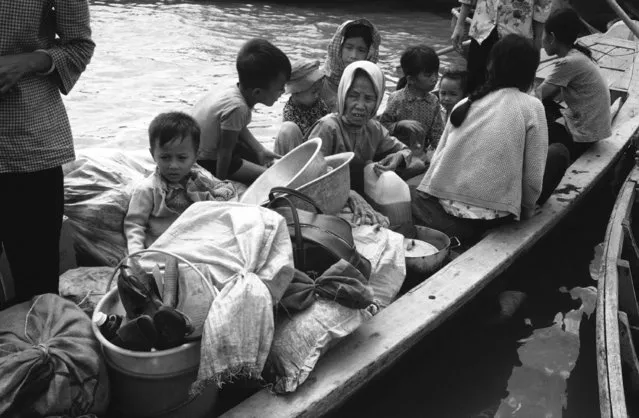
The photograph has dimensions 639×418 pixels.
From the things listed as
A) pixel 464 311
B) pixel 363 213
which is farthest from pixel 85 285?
pixel 464 311

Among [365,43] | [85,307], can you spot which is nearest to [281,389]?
[85,307]

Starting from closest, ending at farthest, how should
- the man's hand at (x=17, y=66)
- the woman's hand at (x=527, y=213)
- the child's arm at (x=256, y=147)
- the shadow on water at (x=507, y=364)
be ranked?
the man's hand at (x=17, y=66), the shadow on water at (x=507, y=364), the woman's hand at (x=527, y=213), the child's arm at (x=256, y=147)

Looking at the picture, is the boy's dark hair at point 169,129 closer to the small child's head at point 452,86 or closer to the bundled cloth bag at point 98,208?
the bundled cloth bag at point 98,208

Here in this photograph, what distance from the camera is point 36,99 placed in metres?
1.98

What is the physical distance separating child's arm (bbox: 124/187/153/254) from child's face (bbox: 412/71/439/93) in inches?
94.2

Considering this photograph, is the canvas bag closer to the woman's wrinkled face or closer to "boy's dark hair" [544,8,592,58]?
the woman's wrinkled face

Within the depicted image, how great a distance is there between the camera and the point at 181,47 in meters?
10.5

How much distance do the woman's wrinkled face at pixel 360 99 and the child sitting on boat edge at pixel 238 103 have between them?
0.38 metres

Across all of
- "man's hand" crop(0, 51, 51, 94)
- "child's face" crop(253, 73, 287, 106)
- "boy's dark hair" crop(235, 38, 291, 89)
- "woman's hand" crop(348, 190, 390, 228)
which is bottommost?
"woman's hand" crop(348, 190, 390, 228)

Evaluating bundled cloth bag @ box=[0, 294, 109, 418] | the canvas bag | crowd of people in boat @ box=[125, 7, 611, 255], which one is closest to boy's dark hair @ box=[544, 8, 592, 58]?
crowd of people in boat @ box=[125, 7, 611, 255]

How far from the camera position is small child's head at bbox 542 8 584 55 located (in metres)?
4.61

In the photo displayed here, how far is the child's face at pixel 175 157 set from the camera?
2.73 meters

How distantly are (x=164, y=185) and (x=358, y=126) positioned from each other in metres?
1.34

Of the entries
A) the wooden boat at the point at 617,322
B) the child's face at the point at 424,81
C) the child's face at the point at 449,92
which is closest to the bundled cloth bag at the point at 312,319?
the wooden boat at the point at 617,322
